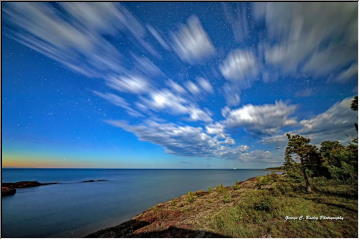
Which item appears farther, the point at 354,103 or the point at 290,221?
the point at 354,103

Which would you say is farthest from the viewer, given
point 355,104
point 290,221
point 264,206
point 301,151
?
point 301,151

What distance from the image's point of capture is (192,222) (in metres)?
5.76

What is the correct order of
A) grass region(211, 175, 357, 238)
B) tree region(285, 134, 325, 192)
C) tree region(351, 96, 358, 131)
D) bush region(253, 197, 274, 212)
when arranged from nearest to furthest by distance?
grass region(211, 175, 357, 238) < tree region(351, 96, 358, 131) < bush region(253, 197, 274, 212) < tree region(285, 134, 325, 192)

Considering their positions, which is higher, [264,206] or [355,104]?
[355,104]

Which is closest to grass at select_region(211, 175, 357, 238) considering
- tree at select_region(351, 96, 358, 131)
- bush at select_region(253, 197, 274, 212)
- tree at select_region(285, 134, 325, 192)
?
bush at select_region(253, 197, 274, 212)

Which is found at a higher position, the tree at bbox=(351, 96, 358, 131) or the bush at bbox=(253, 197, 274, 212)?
the tree at bbox=(351, 96, 358, 131)

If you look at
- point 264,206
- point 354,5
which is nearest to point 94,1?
point 354,5

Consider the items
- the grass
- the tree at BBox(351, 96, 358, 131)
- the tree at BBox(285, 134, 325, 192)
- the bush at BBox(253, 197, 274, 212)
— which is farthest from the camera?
the tree at BBox(285, 134, 325, 192)

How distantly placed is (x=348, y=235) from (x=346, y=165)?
2.56 metres

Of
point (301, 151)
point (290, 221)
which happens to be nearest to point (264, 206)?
point (290, 221)

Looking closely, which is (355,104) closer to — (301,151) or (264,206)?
(301,151)

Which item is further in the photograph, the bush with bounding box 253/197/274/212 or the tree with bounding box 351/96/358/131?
the bush with bounding box 253/197/274/212

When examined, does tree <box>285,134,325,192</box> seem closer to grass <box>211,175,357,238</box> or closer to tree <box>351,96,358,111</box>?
grass <box>211,175,357,238</box>

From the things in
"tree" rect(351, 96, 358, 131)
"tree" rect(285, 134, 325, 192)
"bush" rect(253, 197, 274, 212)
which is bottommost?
"bush" rect(253, 197, 274, 212)
